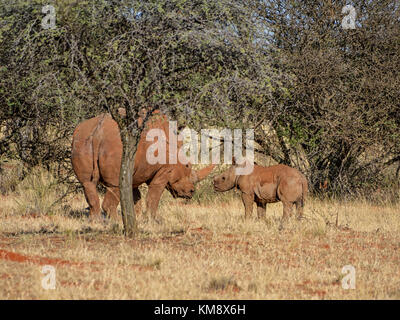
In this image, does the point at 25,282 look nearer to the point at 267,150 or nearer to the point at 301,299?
the point at 301,299

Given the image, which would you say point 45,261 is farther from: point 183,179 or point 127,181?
point 183,179

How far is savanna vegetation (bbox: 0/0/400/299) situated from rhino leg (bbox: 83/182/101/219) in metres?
0.33

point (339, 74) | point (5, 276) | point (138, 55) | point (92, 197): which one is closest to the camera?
point (5, 276)

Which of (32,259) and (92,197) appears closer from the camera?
(32,259)

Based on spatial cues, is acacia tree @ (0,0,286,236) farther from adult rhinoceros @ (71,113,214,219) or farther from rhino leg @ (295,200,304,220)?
rhino leg @ (295,200,304,220)

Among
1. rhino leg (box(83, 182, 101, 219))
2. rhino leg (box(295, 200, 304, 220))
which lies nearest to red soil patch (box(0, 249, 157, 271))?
rhino leg (box(83, 182, 101, 219))

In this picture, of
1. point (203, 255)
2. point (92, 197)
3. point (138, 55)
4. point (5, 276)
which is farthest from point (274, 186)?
point (5, 276)

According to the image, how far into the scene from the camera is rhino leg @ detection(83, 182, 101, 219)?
978cm

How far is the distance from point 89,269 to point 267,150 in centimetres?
762

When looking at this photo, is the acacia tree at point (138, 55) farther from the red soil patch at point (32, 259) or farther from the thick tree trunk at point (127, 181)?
the red soil patch at point (32, 259)

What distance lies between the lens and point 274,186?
10742 millimetres

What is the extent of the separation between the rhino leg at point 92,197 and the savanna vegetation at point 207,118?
0.33m

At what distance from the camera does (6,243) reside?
815 cm

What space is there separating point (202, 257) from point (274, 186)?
358 cm
